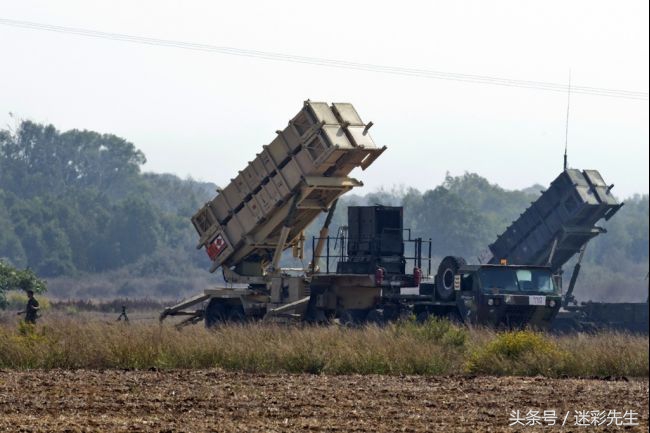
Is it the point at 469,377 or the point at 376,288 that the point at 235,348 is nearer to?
the point at 469,377

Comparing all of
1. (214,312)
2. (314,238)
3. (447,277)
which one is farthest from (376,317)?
(214,312)

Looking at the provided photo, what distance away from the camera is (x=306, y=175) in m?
30.0

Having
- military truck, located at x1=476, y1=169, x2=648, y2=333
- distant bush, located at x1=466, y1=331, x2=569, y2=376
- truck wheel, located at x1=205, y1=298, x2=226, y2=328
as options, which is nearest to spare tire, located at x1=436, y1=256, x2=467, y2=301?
military truck, located at x1=476, y1=169, x2=648, y2=333

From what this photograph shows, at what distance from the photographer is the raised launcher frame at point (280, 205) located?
2998 centimetres

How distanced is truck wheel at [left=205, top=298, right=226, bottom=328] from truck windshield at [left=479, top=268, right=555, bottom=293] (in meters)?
7.58

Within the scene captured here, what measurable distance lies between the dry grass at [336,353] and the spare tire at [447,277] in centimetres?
473

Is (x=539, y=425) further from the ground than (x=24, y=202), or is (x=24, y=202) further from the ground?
(x=24, y=202)

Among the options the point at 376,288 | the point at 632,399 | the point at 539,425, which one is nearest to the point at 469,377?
the point at 632,399

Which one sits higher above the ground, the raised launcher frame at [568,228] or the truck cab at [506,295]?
the raised launcher frame at [568,228]

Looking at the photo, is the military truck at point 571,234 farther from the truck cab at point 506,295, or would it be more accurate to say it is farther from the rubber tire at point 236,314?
the rubber tire at point 236,314

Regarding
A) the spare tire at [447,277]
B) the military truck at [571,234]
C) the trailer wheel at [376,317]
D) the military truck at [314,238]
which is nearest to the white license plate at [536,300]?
the military truck at [314,238]

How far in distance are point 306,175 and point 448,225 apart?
43.9 m

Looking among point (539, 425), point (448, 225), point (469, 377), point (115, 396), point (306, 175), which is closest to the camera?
point (539, 425)

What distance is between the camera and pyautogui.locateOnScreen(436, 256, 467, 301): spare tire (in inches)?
1148
